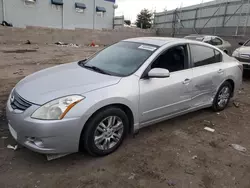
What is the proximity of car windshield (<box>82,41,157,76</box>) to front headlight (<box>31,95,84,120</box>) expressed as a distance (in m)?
0.85

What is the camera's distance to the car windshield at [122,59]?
317 cm

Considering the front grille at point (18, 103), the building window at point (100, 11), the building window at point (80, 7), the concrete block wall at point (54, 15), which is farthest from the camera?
the building window at point (100, 11)

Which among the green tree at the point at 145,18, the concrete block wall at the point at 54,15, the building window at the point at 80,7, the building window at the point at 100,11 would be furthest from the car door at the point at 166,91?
the green tree at the point at 145,18

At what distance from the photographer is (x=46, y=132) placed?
2.36 m

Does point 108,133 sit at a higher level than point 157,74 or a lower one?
lower

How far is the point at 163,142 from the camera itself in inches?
131

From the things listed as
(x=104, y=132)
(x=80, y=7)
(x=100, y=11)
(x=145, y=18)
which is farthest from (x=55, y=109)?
(x=145, y=18)

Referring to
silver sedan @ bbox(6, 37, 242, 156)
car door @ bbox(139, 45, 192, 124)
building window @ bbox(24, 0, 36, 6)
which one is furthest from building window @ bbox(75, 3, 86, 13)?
car door @ bbox(139, 45, 192, 124)

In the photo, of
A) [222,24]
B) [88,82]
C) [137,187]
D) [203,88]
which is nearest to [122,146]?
[137,187]

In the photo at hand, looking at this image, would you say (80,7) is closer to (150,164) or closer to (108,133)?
(108,133)

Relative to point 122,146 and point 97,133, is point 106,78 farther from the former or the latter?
point 122,146

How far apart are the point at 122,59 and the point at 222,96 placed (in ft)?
7.90

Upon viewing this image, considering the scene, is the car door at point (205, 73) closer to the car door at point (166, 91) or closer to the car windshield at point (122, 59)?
the car door at point (166, 91)

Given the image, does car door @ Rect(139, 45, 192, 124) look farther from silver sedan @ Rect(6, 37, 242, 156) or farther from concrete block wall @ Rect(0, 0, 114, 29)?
concrete block wall @ Rect(0, 0, 114, 29)
